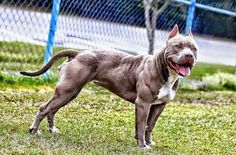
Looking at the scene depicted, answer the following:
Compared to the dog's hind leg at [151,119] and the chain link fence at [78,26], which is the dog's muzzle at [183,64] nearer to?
the dog's hind leg at [151,119]

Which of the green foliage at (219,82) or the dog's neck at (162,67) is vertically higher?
the dog's neck at (162,67)

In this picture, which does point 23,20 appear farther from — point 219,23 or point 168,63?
point 219,23

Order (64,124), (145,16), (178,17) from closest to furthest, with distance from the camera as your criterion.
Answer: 1. (64,124)
2. (145,16)
3. (178,17)

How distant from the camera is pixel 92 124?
7242 mm

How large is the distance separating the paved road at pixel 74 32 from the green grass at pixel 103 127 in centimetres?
119

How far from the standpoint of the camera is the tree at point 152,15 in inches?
478

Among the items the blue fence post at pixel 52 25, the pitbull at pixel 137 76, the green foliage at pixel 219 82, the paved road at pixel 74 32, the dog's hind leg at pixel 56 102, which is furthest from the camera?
the green foliage at pixel 219 82

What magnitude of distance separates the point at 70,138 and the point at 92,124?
36.6 inches

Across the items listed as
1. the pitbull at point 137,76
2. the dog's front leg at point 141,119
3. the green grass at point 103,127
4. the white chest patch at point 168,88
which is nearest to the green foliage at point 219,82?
the green grass at point 103,127

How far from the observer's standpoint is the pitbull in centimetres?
609

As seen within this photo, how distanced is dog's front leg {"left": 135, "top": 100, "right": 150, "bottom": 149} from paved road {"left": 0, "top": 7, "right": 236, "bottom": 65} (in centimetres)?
390

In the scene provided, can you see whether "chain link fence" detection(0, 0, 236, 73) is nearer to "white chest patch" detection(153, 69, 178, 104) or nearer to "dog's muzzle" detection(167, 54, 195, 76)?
"white chest patch" detection(153, 69, 178, 104)

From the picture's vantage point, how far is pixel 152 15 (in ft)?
40.3

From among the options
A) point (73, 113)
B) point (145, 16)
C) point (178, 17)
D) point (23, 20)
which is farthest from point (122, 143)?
point (178, 17)
